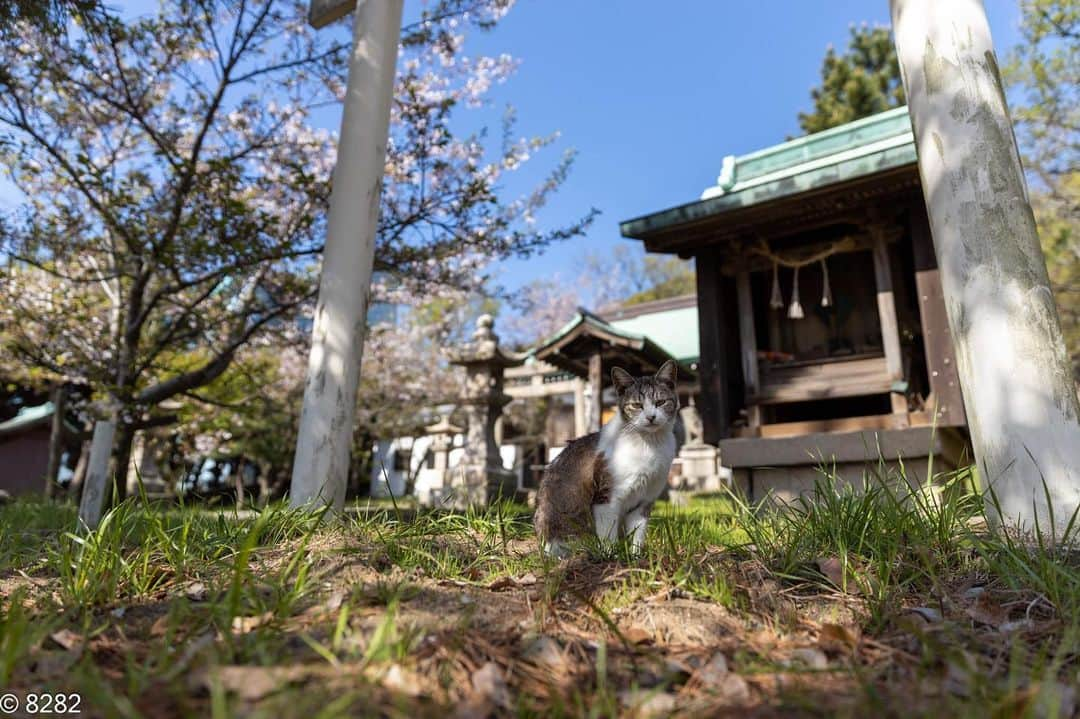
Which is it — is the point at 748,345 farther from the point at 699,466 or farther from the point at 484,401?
the point at 699,466

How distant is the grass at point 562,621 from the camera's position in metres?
1.31

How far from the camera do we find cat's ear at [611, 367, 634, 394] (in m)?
3.37

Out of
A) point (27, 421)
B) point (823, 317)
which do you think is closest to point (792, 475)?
point (823, 317)

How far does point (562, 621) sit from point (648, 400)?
1.48m

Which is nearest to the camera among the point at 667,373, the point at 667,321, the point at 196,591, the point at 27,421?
the point at 196,591

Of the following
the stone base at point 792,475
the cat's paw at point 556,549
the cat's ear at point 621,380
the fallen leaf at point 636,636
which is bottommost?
the fallen leaf at point 636,636

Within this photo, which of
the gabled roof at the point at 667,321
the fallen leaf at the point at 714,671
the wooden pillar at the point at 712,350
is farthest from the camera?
the gabled roof at the point at 667,321

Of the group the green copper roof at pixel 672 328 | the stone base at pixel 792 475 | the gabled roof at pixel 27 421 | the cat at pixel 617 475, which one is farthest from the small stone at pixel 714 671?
the gabled roof at pixel 27 421

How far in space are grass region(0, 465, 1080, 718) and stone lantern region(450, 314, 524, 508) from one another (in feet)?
24.1

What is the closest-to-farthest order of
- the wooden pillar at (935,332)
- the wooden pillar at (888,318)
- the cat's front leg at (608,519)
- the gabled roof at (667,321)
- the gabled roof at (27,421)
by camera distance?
the cat's front leg at (608,519) → the wooden pillar at (935,332) → the wooden pillar at (888,318) → the gabled roof at (27,421) → the gabled roof at (667,321)

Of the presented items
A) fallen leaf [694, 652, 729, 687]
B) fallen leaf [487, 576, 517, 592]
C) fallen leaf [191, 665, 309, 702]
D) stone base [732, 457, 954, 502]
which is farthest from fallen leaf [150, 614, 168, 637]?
stone base [732, 457, 954, 502]

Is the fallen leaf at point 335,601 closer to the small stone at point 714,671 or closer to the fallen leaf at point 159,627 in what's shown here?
the fallen leaf at point 159,627

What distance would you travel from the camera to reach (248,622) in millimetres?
1636

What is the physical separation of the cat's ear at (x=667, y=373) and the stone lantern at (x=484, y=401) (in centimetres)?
680
